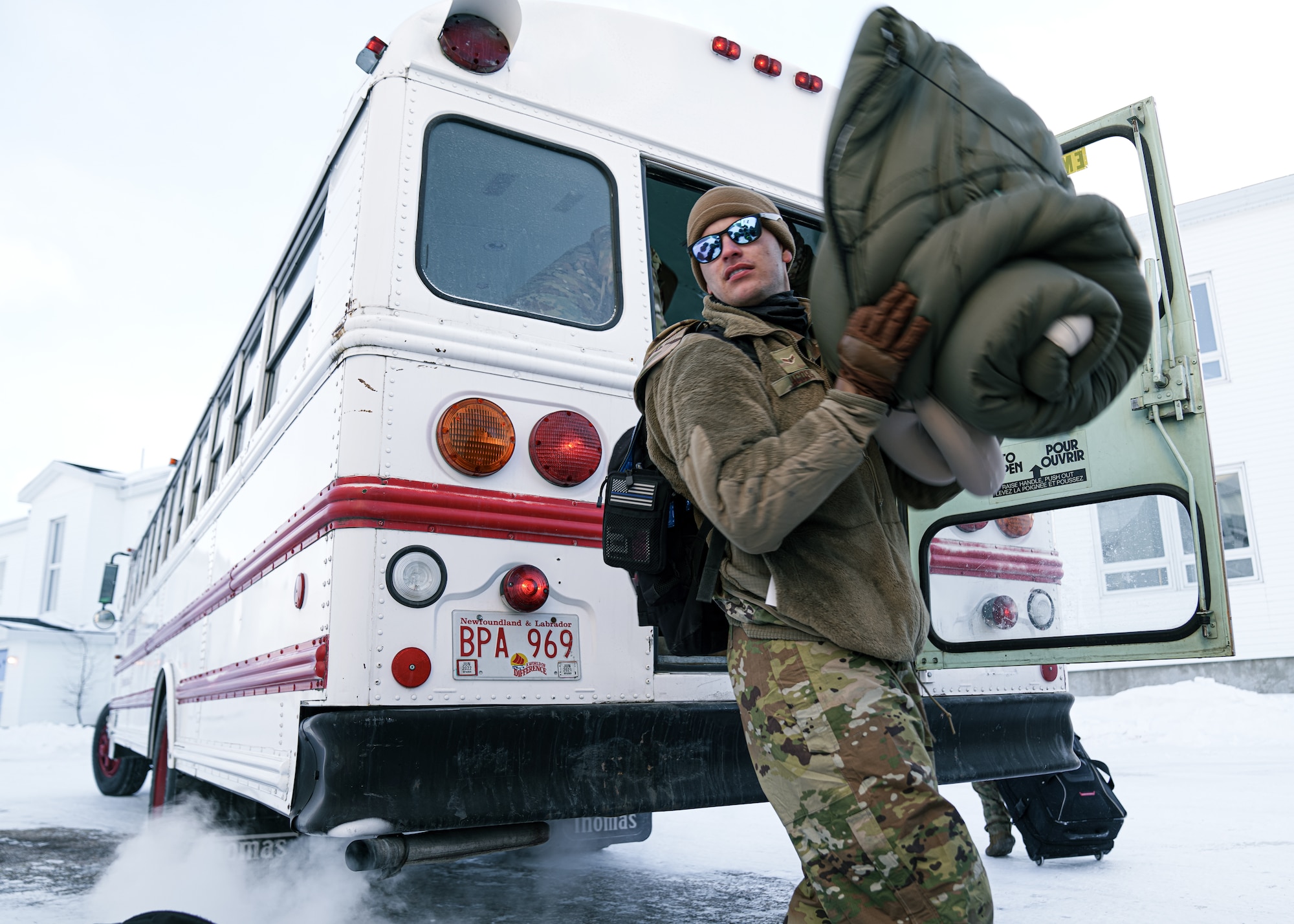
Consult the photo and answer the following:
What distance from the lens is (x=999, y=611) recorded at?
3260 millimetres

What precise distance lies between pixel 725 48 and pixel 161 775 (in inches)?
185

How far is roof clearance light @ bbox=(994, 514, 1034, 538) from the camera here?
3365 millimetres

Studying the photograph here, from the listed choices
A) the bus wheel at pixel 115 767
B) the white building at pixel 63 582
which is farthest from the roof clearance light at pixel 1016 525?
the white building at pixel 63 582

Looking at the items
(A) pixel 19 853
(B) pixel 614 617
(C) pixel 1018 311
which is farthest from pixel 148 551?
(C) pixel 1018 311

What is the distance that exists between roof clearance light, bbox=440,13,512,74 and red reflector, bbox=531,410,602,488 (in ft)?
3.41

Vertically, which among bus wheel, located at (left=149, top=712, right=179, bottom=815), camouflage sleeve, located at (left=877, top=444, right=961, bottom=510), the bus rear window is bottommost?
bus wheel, located at (left=149, top=712, right=179, bottom=815)

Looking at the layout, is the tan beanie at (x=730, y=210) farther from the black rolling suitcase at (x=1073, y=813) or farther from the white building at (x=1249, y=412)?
the white building at (x=1249, y=412)

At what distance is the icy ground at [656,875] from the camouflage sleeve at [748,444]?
7.76 ft

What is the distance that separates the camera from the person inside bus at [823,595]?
4.94 feet

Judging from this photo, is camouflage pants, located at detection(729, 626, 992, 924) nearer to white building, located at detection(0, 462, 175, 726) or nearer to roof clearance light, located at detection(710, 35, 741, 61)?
roof clearance light, located at detection(710, 35, 741, 61)

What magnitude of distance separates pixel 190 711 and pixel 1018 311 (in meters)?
4.07

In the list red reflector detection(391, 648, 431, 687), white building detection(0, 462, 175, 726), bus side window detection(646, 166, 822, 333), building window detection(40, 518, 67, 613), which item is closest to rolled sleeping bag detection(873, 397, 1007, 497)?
bus side window detection(646, 166, 822, 333)

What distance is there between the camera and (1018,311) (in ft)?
4.60

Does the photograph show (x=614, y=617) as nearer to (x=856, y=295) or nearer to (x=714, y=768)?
(x=714, y=768)
